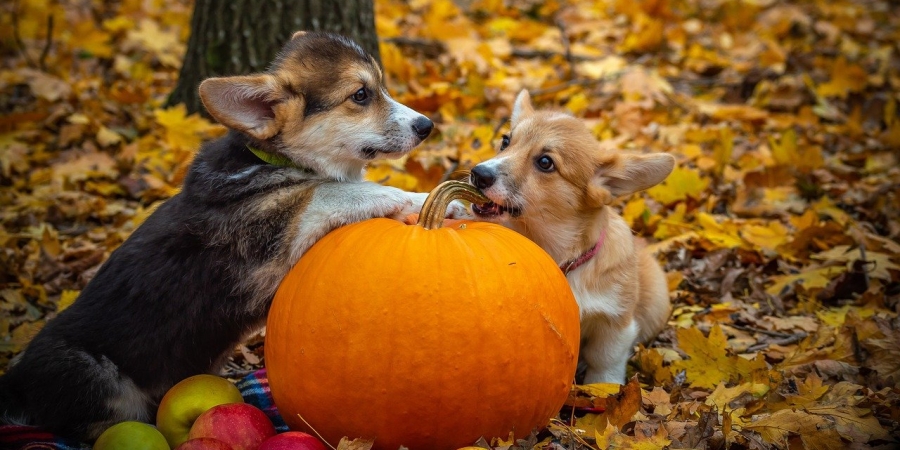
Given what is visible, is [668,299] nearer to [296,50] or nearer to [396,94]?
[296,50]

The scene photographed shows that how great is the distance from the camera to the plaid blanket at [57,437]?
2.99m

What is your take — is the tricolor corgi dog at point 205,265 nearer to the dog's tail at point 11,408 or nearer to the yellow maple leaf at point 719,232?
the dog's tail at point 11,408

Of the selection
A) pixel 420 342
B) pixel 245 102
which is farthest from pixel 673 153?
pixel 420 342

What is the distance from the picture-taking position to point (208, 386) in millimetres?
2967

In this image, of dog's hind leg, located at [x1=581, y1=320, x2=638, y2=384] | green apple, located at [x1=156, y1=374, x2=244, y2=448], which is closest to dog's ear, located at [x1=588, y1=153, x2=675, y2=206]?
dog's hind leg, located at [x1=581, y1=320, x2=638, y2=384]

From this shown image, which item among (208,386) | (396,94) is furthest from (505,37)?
(208,386)

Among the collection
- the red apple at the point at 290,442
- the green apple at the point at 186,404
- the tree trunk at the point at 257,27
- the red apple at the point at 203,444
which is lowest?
the green apple at the point at 186,404

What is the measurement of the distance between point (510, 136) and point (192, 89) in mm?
3072

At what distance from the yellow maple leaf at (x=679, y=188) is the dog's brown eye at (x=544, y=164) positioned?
177 cm

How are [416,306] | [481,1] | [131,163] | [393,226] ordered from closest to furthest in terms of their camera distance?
[416,306], [393,226], [131,163], [481,1]

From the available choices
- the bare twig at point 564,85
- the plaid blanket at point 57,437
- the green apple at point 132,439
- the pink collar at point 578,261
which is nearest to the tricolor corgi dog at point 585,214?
the pink collar at point 578,261

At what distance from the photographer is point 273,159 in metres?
3.46

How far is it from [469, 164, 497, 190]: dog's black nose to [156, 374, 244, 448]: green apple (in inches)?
57.0

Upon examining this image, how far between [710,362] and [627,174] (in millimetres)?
976
